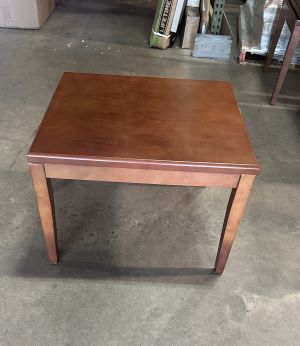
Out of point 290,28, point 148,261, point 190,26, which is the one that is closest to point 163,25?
point 190,26

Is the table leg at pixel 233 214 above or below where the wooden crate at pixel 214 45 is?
above

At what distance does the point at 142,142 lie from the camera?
1.10 meters

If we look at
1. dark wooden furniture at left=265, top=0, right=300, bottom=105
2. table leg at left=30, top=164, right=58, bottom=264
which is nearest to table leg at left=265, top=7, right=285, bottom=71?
dark wooden furniture at left=265, top=0, right=300, bottom=105

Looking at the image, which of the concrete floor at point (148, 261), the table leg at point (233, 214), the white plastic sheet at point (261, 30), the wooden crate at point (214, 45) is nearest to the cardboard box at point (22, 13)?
the concrete floor at point (148, 261)

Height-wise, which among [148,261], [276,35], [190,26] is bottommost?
[148,261]

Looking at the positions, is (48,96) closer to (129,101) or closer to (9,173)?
(9,173)

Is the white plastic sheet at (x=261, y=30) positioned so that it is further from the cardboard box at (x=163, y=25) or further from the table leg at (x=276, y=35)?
the cardboard box at (x=163, y=25)

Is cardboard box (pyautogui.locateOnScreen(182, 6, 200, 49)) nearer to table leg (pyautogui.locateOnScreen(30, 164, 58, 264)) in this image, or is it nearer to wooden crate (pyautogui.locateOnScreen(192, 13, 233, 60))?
wooden crate (pyautogui.locateOnScreen(192, 13, 233, 60))

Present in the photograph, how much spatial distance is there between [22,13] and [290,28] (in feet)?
6.74

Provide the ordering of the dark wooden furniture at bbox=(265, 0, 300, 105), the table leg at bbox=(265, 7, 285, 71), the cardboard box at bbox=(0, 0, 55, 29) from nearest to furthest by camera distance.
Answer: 1. the dark wooden furniture at bbox=(265, 0, 300, 105)
2. the table leg at bbox=(265, 7, 285, 71)
3. the cardboard box at bbox=(0, 0, 55, 29)

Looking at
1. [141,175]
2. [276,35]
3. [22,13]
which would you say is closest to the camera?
[141,175]

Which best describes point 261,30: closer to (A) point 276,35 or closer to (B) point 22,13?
(A) point 276,35

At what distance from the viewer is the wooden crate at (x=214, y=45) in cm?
278

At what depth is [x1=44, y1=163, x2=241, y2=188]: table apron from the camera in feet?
3.45
